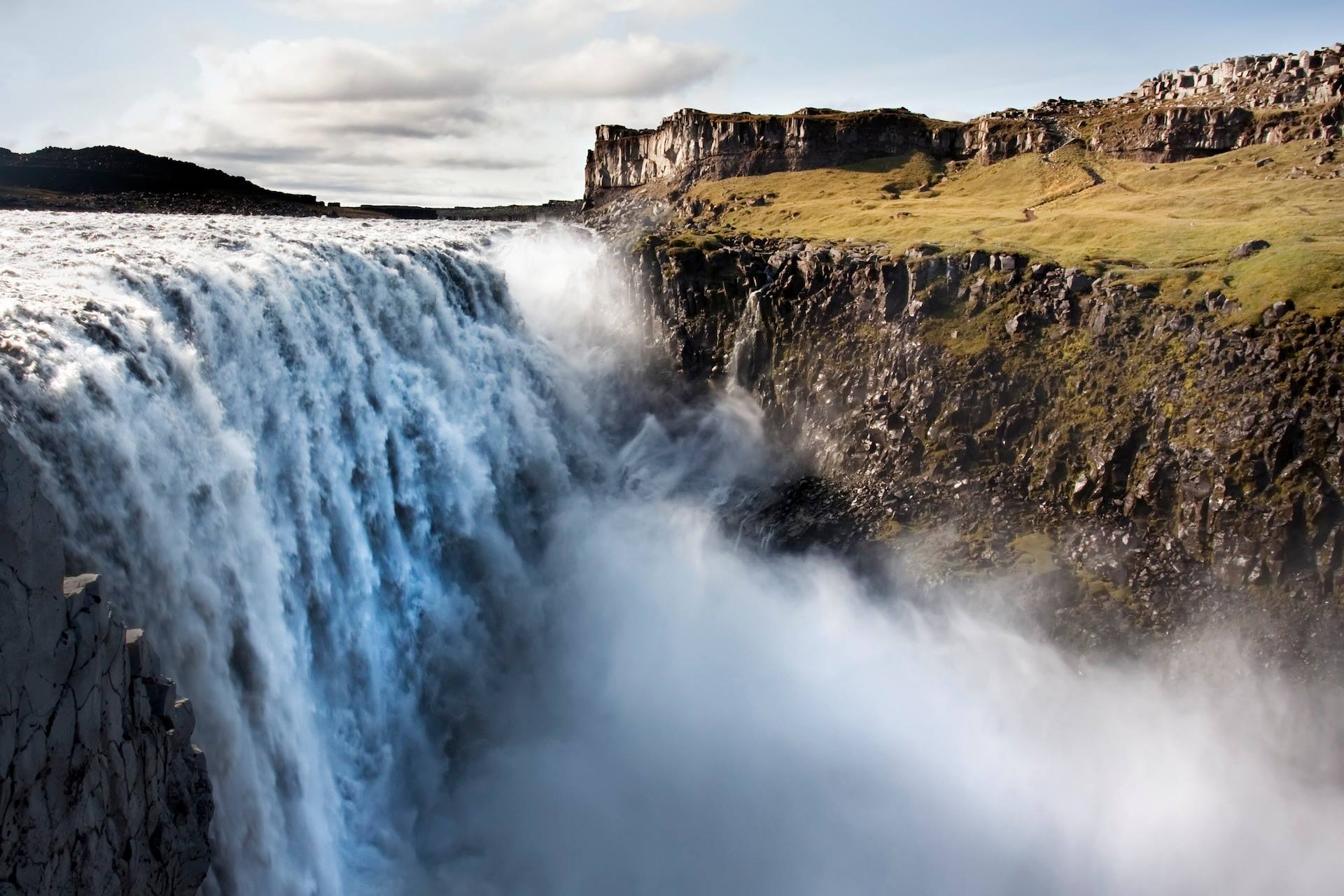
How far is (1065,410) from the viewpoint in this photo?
45906mm

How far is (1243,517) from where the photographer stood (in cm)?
3884

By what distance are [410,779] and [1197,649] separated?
33.8m

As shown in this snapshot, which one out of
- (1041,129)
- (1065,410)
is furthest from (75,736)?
(1041,129)

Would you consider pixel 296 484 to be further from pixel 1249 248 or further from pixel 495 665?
pixel 1249 248

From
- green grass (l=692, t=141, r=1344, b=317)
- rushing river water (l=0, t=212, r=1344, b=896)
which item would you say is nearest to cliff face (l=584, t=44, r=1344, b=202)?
green grass (l=692, t=141, r=1344, b=317)

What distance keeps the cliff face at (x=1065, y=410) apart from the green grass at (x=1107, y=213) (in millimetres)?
3071

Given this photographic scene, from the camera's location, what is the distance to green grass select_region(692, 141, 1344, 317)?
151 ft

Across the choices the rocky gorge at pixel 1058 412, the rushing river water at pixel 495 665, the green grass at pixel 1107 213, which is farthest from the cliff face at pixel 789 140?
the rushing river water at pixel 495 665

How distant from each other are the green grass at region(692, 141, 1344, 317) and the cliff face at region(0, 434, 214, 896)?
1882 inches

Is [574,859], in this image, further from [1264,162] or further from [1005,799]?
[1264,162]

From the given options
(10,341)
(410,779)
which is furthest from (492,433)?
(10,341)

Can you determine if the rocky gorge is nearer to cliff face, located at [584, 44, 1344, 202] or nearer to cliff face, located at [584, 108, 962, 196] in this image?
cliff face, located at [584, 44, 1344, 202]

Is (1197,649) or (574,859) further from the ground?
(1197,649)

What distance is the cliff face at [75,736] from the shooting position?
14.5 meters
